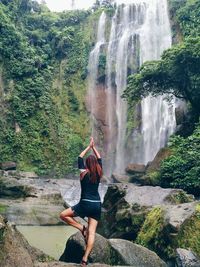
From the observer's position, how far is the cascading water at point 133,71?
3284cm

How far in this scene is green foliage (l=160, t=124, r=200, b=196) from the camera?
56.8 ft

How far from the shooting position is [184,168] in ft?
59.8

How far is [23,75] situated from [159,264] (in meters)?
31.5

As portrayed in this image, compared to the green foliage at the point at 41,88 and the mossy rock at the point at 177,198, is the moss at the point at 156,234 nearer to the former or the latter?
the mossy rock at the point at 177,198

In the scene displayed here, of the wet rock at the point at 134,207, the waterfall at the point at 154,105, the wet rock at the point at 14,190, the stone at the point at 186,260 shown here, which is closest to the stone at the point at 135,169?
the waterfall at the point at 154,105

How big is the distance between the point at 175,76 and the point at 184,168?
6462 mm

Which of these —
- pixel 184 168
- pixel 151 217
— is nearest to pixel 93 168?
pixel 151 217

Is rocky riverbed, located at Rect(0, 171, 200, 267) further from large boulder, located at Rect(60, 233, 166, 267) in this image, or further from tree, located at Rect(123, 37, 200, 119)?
tree, located at Rect(123, 37, 200, 119)

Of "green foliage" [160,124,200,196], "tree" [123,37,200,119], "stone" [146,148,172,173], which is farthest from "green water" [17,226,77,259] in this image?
"tree" [123,37,200,119]

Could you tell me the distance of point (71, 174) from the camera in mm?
33906

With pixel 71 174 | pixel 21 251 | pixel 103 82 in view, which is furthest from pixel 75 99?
pixel 21 251

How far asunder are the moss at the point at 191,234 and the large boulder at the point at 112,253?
2.33 ft

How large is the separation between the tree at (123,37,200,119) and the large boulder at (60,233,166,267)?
53.3 feet

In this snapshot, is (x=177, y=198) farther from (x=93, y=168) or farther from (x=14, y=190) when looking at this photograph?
(x=14, y=190)
